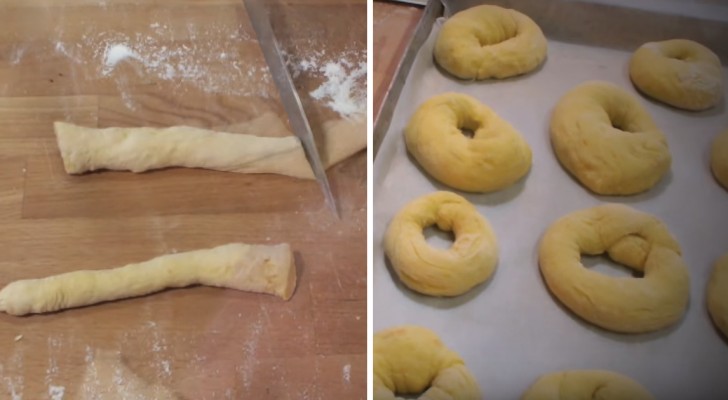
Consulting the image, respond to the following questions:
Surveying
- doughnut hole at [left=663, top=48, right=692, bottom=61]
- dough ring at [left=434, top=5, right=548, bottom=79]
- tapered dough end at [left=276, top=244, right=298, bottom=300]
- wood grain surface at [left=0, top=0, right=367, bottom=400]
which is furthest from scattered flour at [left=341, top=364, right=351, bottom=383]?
doughnut hole at [left=663, top=48, right=692, bottom=61]

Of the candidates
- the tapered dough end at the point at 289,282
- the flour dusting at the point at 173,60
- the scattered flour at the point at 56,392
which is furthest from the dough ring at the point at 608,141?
the scattered flour at the point at 56,392

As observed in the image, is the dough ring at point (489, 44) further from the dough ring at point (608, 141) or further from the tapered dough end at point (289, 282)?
the tapered dough end at point (289, 282)

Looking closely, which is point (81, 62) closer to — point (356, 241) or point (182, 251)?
point (182, 251)

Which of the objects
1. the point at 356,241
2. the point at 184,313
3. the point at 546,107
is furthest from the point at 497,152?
the point at 184,313

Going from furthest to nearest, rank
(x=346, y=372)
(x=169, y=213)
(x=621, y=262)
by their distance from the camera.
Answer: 1. (x=169, y=213)
2. (x=346, y=372)
3. (x=621, y=262)

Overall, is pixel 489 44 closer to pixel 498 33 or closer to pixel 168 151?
pixel 498 33

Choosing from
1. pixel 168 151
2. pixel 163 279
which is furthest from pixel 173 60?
pixel 163 279
